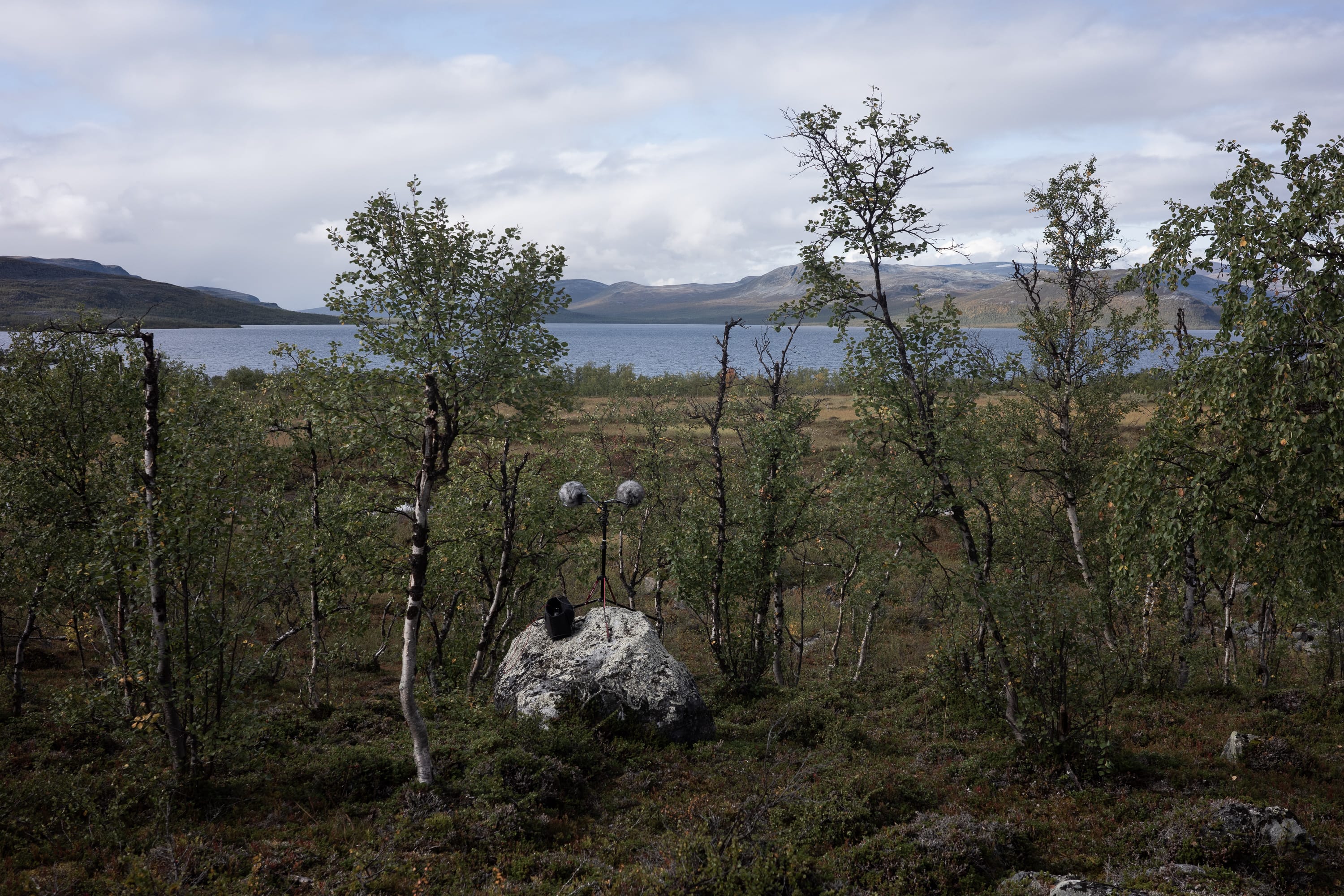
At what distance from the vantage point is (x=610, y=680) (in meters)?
17.9

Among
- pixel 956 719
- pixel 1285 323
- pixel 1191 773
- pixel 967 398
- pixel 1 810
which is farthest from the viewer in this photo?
pixel 956 719

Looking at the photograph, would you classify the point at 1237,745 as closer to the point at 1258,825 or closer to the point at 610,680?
the point at 1258,825

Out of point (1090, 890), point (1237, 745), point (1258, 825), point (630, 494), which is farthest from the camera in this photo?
point (630, 494)

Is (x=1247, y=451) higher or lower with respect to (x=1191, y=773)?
higher

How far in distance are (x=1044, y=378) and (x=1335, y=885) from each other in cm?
1946

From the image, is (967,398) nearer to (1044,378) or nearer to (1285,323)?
(1285,323)

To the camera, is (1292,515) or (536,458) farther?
(536,458)

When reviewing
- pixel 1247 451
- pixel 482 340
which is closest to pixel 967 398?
pixel 1247 451

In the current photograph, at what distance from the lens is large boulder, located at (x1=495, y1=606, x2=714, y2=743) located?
17516 mm

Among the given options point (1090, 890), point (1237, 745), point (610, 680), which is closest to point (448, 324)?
point (610, 680)

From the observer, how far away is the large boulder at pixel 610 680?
17.5 m

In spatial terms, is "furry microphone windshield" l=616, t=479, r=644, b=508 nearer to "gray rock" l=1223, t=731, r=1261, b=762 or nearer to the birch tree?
the birch tree

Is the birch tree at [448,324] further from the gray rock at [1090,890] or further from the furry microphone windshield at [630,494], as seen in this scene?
the gray rock at [1090,890]

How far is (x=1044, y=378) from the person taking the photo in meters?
26.2
